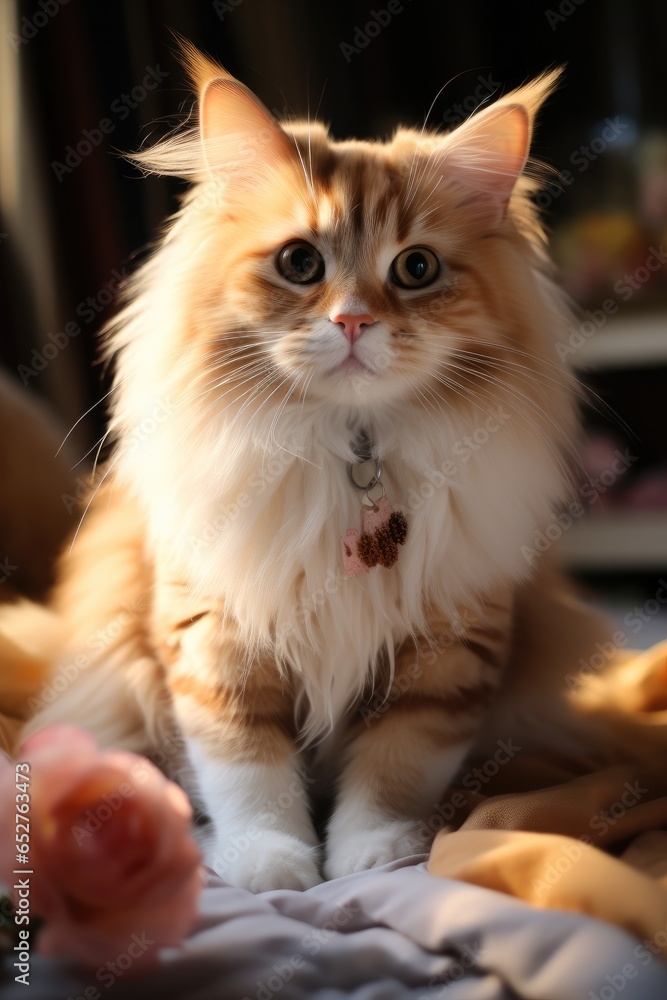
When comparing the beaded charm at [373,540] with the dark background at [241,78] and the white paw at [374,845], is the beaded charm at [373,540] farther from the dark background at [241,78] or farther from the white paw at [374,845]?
the dark background at [241,78]

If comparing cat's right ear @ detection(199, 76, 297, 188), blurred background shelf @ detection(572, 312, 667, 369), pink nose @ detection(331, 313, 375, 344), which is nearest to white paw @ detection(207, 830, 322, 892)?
pink nose @ detection(331, 313, 375, 344)

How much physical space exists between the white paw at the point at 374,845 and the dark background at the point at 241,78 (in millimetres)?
1025

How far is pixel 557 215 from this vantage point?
2.76 meters

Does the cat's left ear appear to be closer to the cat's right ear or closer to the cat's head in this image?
the cat's head

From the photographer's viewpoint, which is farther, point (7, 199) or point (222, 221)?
point (7, 199)

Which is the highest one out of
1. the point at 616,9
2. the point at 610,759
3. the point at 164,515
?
the point at 616,9

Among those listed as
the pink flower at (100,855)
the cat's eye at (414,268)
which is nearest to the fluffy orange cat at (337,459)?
the cat's eye at (414,268)

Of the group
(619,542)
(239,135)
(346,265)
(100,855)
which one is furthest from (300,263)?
(619,542)

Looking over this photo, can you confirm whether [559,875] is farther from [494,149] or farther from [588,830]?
[494,149]

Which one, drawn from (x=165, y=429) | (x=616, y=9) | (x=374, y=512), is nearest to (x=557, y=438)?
(x=374, y=512)

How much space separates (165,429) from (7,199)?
1.12 metres

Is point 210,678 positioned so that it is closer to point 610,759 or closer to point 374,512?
point 374,512

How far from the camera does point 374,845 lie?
112cm

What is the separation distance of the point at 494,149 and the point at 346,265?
293 millimetres
